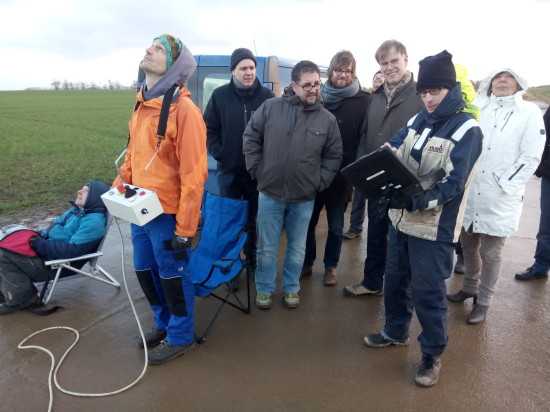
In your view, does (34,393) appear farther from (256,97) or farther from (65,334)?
(256,97)

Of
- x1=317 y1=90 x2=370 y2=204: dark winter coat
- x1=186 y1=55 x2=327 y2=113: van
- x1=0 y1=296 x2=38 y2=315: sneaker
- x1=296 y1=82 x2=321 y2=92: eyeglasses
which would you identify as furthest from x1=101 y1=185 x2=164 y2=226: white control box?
x1=186 y1=55 x2=327 y2=113: van

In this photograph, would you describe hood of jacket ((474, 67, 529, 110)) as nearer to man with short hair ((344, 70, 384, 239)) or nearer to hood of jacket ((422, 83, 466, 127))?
hood of jacket ((422, 83, 466, 127))

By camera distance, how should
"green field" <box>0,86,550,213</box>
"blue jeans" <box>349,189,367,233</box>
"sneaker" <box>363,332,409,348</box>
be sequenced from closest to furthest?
"sneaker" <box>363,332,409,348</box> → "blue jeans" <box>349,189,367,233</box> → "green field" <box>0,86,550,213</box>

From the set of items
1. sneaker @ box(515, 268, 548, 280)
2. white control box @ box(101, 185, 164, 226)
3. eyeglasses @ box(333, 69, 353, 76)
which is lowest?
sneaker @ box(515, 268, 548, 280)

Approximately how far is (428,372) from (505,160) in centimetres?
171

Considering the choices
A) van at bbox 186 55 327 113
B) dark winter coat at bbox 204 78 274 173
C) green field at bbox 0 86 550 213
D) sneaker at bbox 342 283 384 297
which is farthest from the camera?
green field at bbox 0 86 550 213

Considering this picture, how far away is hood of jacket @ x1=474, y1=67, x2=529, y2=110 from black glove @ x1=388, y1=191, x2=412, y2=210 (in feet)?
4.81

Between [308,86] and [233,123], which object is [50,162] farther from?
[308,86]

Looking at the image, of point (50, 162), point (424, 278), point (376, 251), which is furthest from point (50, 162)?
point (424, 278)

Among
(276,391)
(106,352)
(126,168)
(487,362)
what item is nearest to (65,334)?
(106,352)

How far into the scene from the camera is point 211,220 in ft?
11.5

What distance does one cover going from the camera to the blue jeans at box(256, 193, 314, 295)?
3.42m

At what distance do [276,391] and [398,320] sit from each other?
1.01m

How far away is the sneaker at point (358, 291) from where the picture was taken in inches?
147
